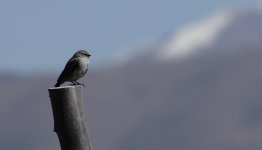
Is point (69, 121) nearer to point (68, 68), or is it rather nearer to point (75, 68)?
point (68, 68)

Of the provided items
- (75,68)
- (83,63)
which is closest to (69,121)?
(75,68)

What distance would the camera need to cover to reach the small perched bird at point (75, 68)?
18844 millimetres

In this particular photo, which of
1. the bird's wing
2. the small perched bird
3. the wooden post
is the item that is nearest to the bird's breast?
the small perched bird

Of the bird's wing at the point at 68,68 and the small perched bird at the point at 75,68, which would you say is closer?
the bird's wing at the point at 68,68

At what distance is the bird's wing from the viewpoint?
18.7 metres

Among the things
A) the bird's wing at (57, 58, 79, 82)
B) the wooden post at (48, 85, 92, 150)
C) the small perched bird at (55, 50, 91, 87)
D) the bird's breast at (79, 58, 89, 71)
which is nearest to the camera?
the wooden post at (48, 85, 92, 150)

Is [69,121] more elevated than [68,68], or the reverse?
[68,68]

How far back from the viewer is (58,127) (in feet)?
38.9

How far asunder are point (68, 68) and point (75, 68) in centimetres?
43

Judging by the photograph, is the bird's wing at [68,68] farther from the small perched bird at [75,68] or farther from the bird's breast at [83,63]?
the bird's breast at [83,63]

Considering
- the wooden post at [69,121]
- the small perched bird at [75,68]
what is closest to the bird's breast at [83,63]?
the small perched bird at [75,68]

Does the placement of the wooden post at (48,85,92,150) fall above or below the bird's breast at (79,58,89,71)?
below

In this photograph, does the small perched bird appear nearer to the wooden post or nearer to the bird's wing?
the bird's wing

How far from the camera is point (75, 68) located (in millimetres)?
19594
